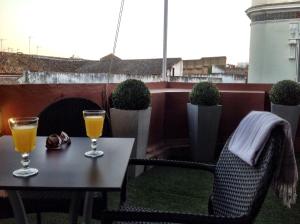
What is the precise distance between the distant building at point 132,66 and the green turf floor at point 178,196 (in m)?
1.26

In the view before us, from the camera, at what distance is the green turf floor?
269cm

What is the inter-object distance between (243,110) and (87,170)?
3.52m

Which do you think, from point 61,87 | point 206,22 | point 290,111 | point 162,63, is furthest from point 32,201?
point 206,22

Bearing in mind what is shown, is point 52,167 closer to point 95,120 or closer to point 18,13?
point 95,120

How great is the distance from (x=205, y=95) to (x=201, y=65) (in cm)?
159

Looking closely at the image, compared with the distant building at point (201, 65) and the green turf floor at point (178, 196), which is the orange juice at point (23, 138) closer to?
the green turf floor at point (178, 196)

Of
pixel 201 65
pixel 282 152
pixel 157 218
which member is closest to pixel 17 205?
pixel 157 218

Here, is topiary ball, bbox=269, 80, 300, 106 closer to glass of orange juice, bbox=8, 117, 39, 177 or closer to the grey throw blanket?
the grey throw blanket

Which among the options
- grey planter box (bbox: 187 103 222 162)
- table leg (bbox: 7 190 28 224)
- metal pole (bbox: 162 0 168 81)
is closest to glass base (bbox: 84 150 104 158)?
table leg (bbox: 7 190 28 224)

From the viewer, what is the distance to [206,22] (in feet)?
17.5

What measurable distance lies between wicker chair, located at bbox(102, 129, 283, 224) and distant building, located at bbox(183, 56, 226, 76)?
3708 mm

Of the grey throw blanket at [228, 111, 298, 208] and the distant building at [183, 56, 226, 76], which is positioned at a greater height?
the distant building at [183, 56, 226, 76]

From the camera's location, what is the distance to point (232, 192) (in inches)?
60.4

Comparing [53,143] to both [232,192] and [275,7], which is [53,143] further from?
[275,7]
